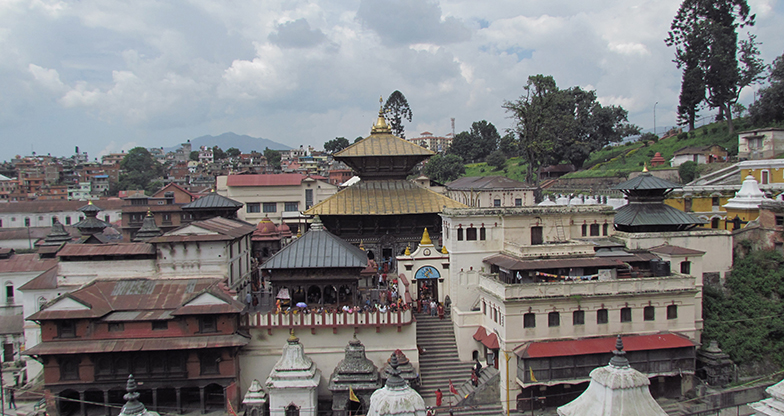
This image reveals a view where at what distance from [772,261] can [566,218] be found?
12.4 m

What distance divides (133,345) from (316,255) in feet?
29.0

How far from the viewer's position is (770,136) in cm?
5134

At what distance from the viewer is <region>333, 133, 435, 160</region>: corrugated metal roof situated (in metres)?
35.9

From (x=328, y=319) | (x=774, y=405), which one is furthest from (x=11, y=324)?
(x=774, y=405)

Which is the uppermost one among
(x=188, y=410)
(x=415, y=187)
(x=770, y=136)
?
(x=770, y=136)

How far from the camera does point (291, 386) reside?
2241 centimetres

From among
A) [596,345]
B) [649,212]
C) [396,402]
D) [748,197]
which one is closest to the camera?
[396,402]

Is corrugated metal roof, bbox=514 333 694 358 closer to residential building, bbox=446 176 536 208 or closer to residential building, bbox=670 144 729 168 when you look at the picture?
residential building, bbox=446 176 536 208

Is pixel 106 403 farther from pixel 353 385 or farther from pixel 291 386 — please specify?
pixel 353 385

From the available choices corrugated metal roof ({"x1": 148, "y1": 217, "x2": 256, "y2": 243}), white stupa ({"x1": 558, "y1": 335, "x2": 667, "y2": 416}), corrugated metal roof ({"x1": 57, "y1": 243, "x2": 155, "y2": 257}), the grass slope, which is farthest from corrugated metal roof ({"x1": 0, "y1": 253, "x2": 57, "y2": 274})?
the grass slope

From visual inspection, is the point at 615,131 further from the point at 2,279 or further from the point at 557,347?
the point at 2,279

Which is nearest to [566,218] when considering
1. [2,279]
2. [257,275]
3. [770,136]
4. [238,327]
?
[238,327]

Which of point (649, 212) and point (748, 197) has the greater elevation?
point (748, 197)

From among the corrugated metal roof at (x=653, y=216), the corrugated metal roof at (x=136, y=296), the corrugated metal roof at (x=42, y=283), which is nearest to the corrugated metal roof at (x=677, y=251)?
the corrugated metal roof at (x=653, y=216)
